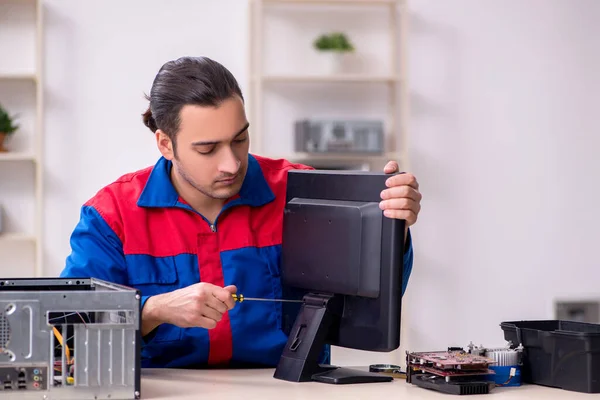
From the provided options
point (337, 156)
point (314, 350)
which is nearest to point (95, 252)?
point (314, 350)

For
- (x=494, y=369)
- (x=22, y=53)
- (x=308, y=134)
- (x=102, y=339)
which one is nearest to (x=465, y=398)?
(x=494, y=369)

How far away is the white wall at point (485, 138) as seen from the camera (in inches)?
166

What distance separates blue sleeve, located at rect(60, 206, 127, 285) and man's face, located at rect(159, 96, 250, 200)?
240 millimetres

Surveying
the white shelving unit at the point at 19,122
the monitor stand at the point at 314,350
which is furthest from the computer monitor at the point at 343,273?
the white shelving unit at the point at 19,122

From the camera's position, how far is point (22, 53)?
4.07 m

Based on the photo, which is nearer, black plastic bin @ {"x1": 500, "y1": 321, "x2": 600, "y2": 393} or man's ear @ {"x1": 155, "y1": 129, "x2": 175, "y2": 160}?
black plastic bin @ {"x1": 500, "y1": 321, "x2": 600, "y2": 393}

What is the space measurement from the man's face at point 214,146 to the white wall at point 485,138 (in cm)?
207

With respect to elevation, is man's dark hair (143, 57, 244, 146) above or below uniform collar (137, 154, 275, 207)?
above

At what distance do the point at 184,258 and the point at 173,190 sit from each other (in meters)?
0.18

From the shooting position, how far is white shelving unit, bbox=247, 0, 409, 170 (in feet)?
13.5

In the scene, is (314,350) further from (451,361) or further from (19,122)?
(19,122)

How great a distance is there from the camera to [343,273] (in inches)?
72.9

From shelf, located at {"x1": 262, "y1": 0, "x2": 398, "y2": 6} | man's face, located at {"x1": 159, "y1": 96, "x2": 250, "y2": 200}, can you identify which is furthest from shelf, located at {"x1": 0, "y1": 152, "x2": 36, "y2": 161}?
man's face, located at {"x1": 159, "y1": 96, "x2": 250, "y2": 200}

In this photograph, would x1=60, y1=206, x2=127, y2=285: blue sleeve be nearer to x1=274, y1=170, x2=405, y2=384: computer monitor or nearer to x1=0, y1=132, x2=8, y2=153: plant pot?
x1=274, y1=170, x2=405, y2=384: computer monitor
